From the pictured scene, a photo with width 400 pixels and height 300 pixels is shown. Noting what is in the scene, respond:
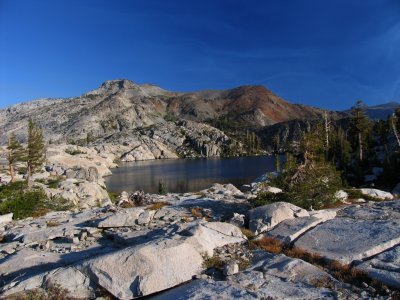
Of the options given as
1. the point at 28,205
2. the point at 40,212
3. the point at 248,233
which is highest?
the point at 248,233

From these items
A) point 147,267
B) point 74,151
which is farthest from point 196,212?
point 74,151

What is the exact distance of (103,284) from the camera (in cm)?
1152

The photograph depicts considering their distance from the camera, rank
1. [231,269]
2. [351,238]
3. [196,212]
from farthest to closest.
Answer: [196,212]
[351,238]
[231,269]

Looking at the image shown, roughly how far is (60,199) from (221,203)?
77.7ft

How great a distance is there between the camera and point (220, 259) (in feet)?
44.1

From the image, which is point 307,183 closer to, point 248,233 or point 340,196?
point 340,196

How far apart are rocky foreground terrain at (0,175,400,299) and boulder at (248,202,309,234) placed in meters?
0.05

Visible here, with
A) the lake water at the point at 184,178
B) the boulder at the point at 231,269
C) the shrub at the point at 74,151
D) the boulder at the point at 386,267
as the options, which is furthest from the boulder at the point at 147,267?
the shrub at the point at 74,151

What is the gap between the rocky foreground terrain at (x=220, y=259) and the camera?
1091 centimetres

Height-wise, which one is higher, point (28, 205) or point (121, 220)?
point (121, 220)

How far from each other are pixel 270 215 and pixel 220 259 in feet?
17.3

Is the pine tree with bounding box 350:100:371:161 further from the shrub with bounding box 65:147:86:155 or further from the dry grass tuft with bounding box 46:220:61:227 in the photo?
the shrub with bounding box 65:147:86:155

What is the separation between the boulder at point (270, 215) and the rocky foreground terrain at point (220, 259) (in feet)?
0.18

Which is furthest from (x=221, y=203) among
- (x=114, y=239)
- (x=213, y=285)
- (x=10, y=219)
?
(x=10, y=219)
